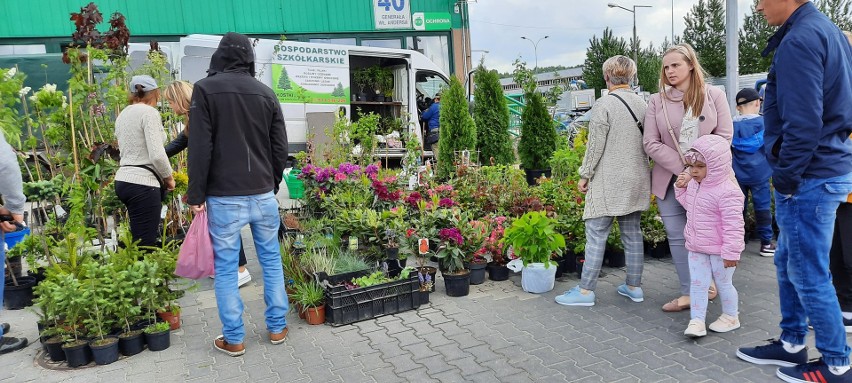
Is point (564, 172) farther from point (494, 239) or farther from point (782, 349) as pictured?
point (782, 349)

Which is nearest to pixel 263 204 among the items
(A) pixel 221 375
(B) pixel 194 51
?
(A) pixel 221 375

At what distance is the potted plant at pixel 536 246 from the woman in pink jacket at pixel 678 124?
89 cm

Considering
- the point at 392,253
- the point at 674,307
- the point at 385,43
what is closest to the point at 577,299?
the point at 674,307

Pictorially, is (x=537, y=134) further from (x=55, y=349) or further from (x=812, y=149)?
(x=55, y=349)

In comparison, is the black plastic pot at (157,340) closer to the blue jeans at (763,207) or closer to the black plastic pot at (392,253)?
the black plastic pot at (392,253)

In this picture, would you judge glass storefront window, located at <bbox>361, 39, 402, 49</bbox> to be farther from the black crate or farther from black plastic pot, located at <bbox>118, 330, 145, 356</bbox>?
black plastic pot, located at <bbox>118, 330, 145, 356</bbox>

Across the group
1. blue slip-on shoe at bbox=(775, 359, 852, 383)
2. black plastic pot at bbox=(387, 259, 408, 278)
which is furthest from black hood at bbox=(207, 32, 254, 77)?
blue slip-on shoe at bbox=(775, 359, 852, 383)

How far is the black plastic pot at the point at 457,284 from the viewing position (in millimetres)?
4859

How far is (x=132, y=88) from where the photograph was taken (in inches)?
186

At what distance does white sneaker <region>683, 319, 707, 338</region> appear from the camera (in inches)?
148

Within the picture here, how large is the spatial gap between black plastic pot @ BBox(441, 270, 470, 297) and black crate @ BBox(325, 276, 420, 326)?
1.27 ft

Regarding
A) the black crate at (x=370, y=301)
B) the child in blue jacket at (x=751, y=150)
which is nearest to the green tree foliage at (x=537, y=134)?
the child in blue jacket at (x=751, y=150)

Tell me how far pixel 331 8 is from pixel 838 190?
47.8 feet

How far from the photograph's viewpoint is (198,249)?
3.67 metres
